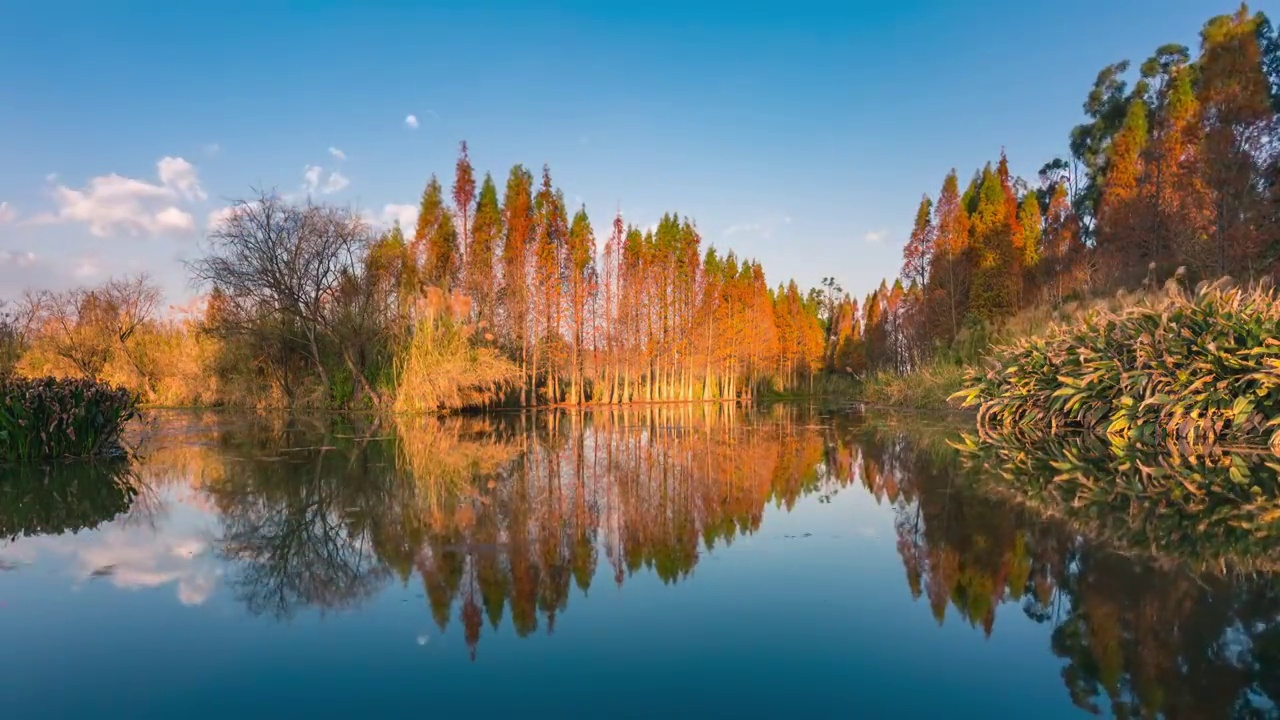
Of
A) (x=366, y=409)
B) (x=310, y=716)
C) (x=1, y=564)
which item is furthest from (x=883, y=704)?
(x=366, y=409)

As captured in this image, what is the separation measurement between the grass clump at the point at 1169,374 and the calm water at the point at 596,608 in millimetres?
Result: 5407

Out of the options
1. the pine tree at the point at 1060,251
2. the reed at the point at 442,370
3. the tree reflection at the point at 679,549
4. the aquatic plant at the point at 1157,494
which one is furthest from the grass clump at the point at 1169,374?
the reed at the point at 442,370

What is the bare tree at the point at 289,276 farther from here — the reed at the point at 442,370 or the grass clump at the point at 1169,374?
the grass clump at the point at 1169,374

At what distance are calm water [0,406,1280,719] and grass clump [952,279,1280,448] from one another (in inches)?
213

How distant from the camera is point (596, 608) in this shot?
13.8ft

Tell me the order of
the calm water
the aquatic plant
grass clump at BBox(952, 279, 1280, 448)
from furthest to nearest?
grass clump at BBox(952, 279, 1280, 448), the aquatic plant, the calm water

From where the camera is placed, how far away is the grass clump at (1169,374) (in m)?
9.84

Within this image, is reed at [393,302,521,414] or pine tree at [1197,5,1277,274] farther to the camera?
reed at [393,302,521,414]

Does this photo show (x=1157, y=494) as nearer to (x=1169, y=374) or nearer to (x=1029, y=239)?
(x=1169, y=374)

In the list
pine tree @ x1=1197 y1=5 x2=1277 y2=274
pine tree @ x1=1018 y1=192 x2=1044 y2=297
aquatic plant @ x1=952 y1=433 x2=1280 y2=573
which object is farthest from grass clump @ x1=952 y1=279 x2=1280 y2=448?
pine tree @ x1=1018 y1=192 x2=1044 y2=297

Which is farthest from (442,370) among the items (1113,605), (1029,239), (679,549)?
(1029,239)

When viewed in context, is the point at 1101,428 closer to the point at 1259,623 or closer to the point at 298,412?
the point at 1259,623

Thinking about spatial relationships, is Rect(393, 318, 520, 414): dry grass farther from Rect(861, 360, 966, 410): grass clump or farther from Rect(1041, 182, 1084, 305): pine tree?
Rect(1041, 182, 1084, 305): pine tree

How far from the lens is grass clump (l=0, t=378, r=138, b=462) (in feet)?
30.8
